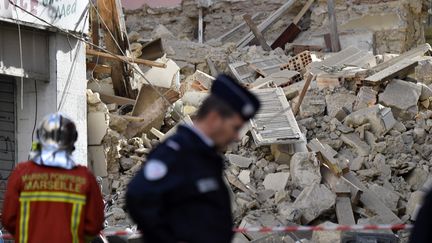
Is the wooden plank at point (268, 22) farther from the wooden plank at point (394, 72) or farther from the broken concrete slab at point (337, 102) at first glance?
the broken concrete slab at point (337, 102)

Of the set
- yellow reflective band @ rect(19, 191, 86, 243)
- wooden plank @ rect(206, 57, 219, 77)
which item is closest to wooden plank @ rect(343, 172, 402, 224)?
wooden plank @ rect(206, 57, 219, 77)

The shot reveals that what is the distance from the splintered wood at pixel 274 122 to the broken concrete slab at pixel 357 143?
746 mm

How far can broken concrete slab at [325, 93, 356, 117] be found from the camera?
14.2m

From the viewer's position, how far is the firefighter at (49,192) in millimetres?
4992

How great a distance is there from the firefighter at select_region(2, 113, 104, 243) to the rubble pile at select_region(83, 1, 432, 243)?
562cm

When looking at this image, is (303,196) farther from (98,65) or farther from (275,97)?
(98,65)

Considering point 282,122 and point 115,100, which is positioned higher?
point 115,100

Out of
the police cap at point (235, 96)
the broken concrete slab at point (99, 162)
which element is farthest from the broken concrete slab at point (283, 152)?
the police cap at point (235, 96)

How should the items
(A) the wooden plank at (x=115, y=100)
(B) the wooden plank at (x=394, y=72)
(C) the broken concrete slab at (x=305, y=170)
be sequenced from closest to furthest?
(C) the broken concrete slab at (x=305, y=170) < (B) the wooden plank at (x=394, y=72) < (A) the wooden plank at (x=115, y=100)

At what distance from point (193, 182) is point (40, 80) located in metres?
8.20

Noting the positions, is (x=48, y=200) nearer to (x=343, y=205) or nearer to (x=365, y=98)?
(x=343, y=205)

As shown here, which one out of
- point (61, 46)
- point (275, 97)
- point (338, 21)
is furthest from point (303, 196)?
point (338, 21)

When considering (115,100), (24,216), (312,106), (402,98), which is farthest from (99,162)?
(24,216)

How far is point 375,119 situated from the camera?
1356 cm
